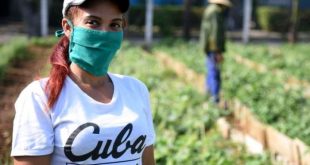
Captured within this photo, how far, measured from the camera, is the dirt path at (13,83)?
4.89 m

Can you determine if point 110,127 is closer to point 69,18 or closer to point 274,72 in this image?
point 69,18

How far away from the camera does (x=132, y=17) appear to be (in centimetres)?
2558

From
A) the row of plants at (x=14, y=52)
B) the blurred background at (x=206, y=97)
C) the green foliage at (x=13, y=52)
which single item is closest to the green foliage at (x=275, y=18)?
the blurred background at (x=206, y=97)

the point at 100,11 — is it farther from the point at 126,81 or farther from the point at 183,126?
the point at 183,126

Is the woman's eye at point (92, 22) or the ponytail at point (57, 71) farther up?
the woman's eye at point (92, 22)

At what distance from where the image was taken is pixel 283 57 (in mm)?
14156

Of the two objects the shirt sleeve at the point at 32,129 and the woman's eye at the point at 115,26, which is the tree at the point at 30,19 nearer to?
the woman's eye at the point at 115,26

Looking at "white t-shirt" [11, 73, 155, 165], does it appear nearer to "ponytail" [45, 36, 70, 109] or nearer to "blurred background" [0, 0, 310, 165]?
"ponytail" [45, 36, 70, 109]

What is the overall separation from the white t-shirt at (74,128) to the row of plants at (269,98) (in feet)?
12.8

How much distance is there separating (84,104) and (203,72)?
9.33 meters

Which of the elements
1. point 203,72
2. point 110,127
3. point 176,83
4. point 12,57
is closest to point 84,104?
point 110,127

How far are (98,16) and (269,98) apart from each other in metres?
6.23

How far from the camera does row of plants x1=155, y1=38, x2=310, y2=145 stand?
646cm

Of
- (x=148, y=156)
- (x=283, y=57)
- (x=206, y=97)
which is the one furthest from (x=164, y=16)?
(x=148, y=156)
